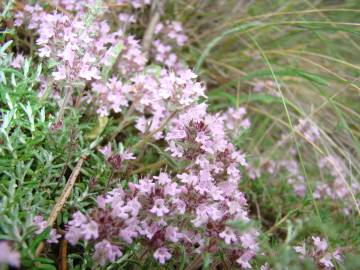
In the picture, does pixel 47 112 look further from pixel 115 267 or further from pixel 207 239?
pixel 207 239

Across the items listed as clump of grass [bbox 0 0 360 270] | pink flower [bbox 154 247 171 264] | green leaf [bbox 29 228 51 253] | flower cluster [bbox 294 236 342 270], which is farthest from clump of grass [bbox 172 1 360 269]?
green leaf [bbox 29 228 51 253]

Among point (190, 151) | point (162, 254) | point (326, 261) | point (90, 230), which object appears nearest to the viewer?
point (90, 230)

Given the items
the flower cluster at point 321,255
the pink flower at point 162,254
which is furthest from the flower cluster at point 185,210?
the flower cluster at point 321,255

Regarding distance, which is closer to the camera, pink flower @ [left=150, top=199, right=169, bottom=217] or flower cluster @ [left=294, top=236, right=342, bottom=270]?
pink flower @ [left=150, top=199, right=169, bottom=217]

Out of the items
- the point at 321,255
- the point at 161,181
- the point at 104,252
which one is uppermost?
the point at 161,181

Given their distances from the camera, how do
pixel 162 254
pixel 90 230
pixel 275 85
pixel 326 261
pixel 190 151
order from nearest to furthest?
1. pixel 90 230
2. pixel 162 254
3. pixel 326 261
4. pixel 190 151
5. pixel 275 85

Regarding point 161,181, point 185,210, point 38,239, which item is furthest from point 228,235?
point 38,239

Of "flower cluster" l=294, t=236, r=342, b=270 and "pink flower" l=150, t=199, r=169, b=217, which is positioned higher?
"pink flower" l=150, t=199, r=169, b=217

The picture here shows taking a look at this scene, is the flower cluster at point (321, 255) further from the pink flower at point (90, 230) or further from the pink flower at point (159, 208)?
the pink flower at point (90, 230)

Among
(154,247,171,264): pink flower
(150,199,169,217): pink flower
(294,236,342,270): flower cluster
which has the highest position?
(150,199,169,217): pink flower

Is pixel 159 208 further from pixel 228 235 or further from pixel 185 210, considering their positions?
pixel 228 235

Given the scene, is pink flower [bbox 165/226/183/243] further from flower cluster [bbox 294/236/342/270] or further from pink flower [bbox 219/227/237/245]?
flower cluster [bbox 294/236/342/270]
